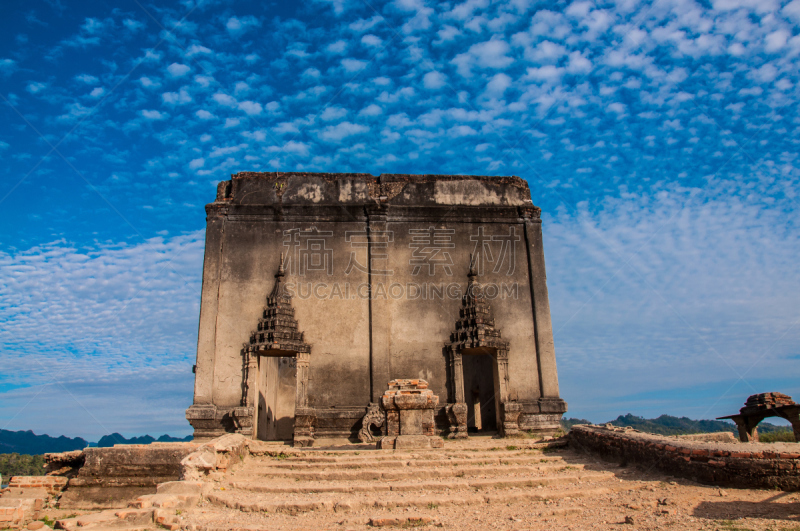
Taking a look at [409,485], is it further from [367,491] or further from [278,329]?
[278,329]

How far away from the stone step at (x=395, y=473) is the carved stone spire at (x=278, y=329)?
16.9 ft

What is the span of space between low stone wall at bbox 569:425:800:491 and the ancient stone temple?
5.29m

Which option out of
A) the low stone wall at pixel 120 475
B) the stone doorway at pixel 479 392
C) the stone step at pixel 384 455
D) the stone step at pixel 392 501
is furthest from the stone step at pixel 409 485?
the stone doorway at pixel 479 392

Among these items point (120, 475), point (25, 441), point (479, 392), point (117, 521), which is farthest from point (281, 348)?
point (25, 441)

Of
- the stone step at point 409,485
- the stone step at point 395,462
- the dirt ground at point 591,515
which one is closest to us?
the dirt ground at point 591,515

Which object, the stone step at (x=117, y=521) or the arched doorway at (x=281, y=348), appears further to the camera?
the arched doorway at (x=281, y=348)

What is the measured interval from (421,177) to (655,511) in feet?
37.1

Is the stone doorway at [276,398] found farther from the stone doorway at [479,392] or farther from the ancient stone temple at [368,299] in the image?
the stone doorway at [479,392]

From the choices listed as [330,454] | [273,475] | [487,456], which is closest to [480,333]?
[487,456]

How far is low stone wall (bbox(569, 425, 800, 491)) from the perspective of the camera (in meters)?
6.69

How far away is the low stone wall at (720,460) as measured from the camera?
21.9 feet

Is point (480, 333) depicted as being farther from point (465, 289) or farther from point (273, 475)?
point (273, 475)

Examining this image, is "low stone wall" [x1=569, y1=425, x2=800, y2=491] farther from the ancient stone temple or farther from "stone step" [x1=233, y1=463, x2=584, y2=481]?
the ancient stone temple

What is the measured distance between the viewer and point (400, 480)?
304 inches
